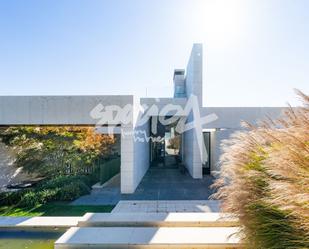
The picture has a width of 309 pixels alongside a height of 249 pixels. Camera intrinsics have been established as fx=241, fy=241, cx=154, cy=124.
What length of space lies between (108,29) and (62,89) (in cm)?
428

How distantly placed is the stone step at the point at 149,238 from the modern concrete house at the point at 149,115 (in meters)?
1.82

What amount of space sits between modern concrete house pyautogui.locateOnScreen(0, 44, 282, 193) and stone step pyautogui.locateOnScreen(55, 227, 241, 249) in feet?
5.98

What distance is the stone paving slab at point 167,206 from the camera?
7664 millimetres

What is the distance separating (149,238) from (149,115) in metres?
11.1

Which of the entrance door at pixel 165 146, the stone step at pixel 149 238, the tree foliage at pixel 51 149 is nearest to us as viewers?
the stone step at pixel 149 238

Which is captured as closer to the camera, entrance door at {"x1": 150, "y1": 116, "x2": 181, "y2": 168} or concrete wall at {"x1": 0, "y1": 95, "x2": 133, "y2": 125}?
concrete wall at {"x1": 0, "y1": 95, "x2": 133, "y2": 125}

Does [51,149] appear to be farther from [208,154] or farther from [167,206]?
[208,154]

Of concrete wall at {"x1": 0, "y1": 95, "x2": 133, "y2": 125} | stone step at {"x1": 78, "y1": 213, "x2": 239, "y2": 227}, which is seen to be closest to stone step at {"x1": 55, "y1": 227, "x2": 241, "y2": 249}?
stone step at {"x1": 78, "y1": 213, "x2": 239, "y2": 227}

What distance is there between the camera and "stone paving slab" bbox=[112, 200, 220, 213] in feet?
25.1

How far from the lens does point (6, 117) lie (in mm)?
10250

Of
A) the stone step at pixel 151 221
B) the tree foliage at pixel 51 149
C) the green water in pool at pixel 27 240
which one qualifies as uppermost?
the tree foliage at pixel 51 149

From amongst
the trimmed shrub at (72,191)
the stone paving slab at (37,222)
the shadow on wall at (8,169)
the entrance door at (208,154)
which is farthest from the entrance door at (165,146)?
the stone paving slab at (37,222)

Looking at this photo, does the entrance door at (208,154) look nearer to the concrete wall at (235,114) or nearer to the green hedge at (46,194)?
the concrete wall at (235,114)

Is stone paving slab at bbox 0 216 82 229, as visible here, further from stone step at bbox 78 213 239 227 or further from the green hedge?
the green hedge
